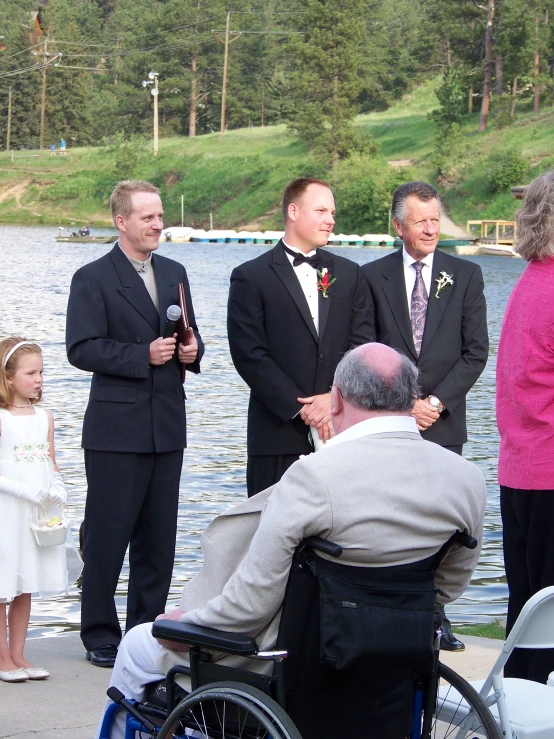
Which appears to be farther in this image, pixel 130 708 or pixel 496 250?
pixel 496 250

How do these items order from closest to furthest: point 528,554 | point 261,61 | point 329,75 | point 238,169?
point 528,554 < point 329,75 < point 238,169 < point 261,61

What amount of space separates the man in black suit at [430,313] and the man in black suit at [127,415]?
3.15 ft

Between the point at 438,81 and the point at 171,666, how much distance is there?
103m

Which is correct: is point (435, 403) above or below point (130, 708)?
above

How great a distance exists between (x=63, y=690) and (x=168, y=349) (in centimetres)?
150

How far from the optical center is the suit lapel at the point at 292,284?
562cm

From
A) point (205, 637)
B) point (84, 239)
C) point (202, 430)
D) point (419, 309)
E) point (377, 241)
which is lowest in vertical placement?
point (202, 430)

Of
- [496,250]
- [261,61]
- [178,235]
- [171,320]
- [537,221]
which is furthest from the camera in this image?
[261,61]

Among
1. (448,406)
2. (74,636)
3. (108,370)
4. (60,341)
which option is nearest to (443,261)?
(448,406)

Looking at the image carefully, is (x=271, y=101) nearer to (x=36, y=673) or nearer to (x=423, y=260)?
(x=423, y=260)

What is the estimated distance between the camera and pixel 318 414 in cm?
547

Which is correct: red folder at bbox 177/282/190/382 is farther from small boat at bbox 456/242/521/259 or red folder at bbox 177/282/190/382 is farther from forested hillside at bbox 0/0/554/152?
forested hillside at bbox 0/0/554/152

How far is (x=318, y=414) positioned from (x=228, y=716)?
93.7 inches

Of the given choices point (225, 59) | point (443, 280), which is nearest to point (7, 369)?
point (443, 280)
